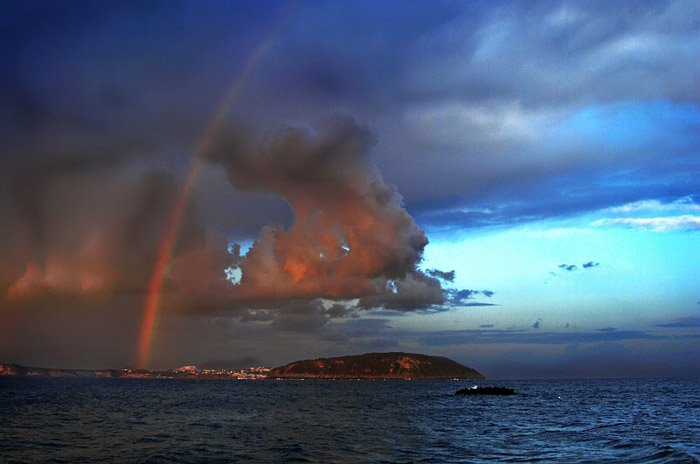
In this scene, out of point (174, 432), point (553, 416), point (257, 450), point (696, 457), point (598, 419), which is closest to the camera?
point (696, 457)

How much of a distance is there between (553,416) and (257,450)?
61.6 metres

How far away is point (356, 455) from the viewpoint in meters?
52.7

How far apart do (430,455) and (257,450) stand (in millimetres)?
15897

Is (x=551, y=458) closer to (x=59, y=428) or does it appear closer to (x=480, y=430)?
(x=480, y=430)

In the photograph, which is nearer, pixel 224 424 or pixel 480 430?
Answer: pixel 480 430

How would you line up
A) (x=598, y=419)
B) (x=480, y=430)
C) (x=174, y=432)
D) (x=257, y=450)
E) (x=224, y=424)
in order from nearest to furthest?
(x=257, y=450) < (x=174, y=432) < (x=480, y=430) < (x=224, y=424) < (x=598, y=419)

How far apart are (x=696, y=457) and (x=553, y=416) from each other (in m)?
50.4

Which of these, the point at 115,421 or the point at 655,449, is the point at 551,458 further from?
the point at 115,421

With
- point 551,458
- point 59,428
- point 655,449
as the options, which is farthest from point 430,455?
point 59,428

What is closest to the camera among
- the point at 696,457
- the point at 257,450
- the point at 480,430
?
Answer: the point at 696,457

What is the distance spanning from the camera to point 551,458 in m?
50.5

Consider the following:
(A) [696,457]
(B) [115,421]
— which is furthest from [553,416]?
(B) [115,421]

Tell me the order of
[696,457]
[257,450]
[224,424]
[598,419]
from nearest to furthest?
[696,457], [257,450], [224,424], [598,419]

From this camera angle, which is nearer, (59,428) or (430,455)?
(430,455)
